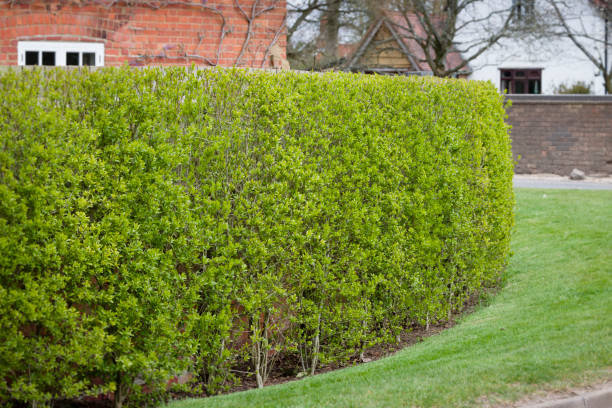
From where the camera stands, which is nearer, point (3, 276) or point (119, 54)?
point (3, 276)

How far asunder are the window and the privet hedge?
3161 centimetres

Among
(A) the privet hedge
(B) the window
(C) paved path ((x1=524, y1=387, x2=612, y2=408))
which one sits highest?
(B) the window

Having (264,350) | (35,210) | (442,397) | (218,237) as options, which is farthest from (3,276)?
(442,397)

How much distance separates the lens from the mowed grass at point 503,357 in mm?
5297

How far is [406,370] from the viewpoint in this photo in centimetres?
609

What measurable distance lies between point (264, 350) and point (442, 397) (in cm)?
198

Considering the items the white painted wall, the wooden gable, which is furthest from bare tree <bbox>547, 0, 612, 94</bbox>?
the wooden gable

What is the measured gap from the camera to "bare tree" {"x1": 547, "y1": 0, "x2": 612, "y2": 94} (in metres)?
34.3

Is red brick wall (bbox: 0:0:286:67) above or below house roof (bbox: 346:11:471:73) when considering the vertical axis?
below

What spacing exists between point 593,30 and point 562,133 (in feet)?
42.3

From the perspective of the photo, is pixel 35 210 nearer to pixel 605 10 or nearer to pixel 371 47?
pixel 371 47

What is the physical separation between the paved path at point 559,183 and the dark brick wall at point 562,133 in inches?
39.0

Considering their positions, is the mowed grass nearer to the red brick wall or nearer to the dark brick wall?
the red brick wall

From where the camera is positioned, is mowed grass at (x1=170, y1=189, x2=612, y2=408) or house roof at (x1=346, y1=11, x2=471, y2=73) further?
house roof at (x1=346, y1=11, x2=471, y2=73)
